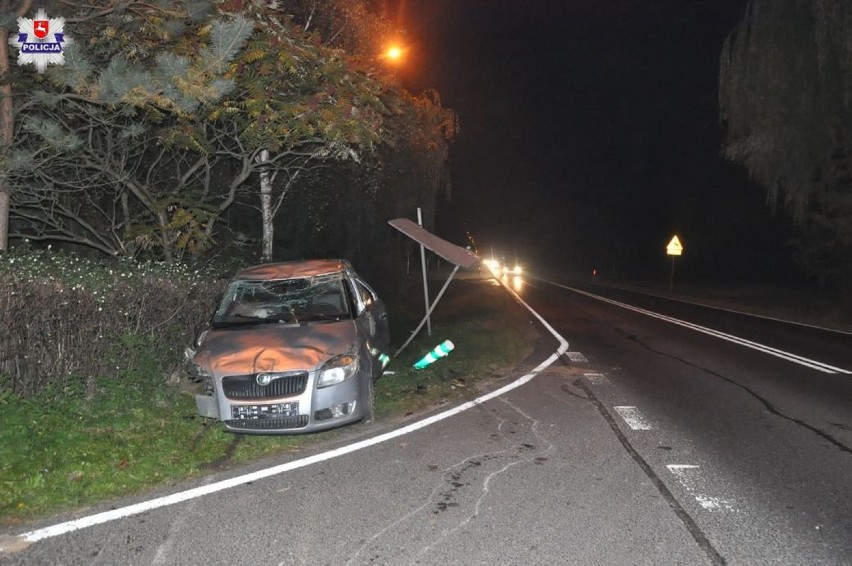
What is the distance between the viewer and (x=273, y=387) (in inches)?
246

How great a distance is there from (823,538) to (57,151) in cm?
955

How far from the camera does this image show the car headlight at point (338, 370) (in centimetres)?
634

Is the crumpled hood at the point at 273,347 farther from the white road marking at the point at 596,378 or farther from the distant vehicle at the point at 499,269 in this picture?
the distant vehicle at the point at 499,269

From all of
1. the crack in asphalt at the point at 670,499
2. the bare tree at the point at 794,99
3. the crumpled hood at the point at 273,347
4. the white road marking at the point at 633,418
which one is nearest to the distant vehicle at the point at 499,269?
the bare tree at the point at 794,99

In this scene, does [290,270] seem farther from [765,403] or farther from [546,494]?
[765,403]

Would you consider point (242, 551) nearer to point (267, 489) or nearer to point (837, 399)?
point (267, 489)

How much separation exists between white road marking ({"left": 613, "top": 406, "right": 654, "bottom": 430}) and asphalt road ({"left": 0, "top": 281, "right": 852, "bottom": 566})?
0.02 m

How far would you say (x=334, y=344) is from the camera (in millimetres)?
6652

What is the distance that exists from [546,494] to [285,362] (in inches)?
108

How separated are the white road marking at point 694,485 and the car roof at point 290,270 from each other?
15.1ft

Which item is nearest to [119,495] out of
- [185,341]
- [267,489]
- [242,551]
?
[267,489]

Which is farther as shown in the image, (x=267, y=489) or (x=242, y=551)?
(x=267, y=489)

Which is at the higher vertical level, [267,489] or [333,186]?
[333,186]

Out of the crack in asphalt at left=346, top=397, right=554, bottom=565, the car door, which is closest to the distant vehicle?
the car door
